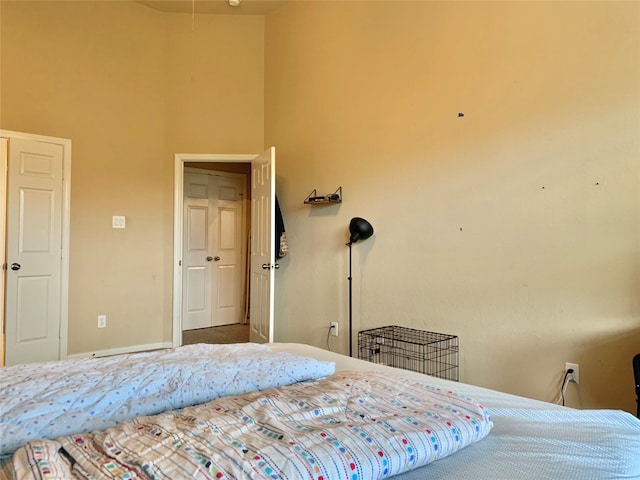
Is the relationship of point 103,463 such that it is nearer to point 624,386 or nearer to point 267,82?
point 624,386

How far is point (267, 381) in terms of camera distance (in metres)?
1.16

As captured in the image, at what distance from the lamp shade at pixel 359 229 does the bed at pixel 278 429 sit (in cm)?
189

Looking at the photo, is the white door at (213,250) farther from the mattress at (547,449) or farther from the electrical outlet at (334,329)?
the mattress at (547,449)

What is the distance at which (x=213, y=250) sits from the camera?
205 inches

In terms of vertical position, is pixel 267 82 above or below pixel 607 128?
above

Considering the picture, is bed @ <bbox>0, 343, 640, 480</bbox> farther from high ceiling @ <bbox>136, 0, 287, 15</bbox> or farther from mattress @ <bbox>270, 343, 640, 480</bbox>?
high ceiling @ <bbox>136, 0, 287, 15</bbox>

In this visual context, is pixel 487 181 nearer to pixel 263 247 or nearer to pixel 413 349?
pixel 413 349

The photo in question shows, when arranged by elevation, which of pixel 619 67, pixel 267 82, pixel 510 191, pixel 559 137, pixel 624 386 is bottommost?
pixel 624 386

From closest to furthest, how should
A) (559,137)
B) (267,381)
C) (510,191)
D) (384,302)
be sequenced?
(267,381), (559,137), (510,191), (384,302)

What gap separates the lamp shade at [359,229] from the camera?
119 inches

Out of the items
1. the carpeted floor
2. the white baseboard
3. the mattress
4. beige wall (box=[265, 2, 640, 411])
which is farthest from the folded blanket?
the carpeted floor

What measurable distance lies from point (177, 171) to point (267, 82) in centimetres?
131

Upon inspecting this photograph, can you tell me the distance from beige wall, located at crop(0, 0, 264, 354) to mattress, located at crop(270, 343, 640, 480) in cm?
375

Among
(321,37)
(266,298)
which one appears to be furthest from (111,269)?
(321,37)
